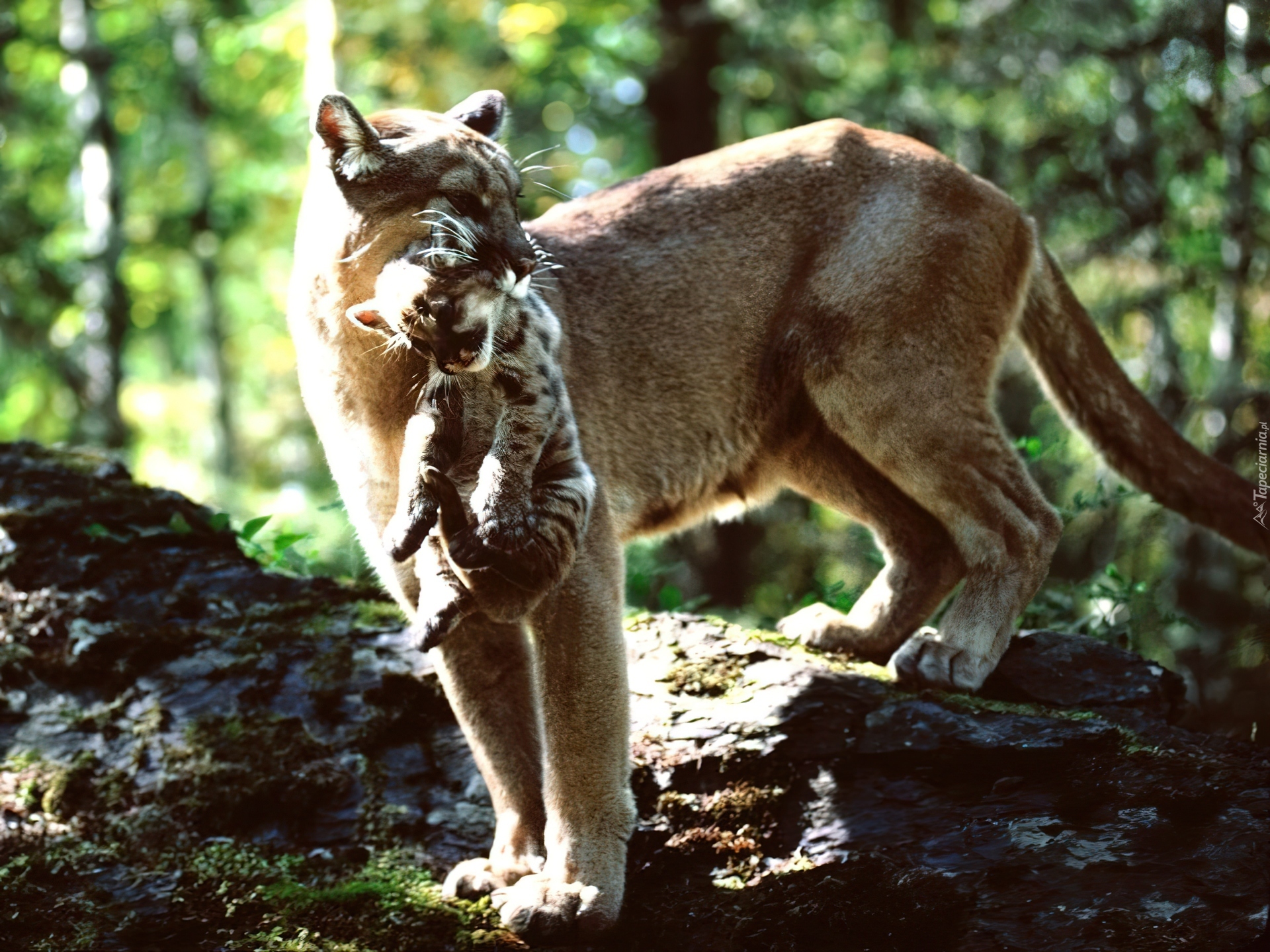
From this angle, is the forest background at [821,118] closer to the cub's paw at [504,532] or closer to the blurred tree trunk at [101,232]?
the blurred tree trunk at [101,232]

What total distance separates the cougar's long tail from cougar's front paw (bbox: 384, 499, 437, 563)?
10.9 feet

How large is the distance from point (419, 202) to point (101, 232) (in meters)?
10.5

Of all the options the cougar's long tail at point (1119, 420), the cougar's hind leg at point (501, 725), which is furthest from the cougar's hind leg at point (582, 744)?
the cougar's long tail at point (1119, 420)

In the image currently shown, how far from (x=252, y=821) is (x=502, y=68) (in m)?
9.40

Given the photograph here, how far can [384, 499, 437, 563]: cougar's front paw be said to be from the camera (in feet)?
8.26

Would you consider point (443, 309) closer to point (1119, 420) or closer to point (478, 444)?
point (478, 444)

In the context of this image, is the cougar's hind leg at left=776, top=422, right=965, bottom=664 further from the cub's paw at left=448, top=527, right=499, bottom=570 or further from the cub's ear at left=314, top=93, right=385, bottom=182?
the cub's paw at left=448, top=527, right=499, bottom=570

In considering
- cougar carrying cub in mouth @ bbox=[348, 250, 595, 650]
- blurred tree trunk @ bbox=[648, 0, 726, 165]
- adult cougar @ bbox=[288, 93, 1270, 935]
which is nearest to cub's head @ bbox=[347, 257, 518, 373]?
cougar carrying cub in mouth @ bbox=[348, 250, 595, 650]

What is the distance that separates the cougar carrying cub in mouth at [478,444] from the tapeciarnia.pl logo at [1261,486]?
2.17m

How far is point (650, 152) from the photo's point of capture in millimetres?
11945

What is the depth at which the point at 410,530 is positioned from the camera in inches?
99.7

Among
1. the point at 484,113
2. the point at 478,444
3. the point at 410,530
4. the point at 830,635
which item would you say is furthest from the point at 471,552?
the point at 830,635

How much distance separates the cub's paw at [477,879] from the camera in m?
3.61

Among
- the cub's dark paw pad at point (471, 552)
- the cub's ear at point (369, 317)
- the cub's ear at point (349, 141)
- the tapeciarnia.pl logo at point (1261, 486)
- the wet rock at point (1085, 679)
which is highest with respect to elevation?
the cub's ear at point (349, 141)
